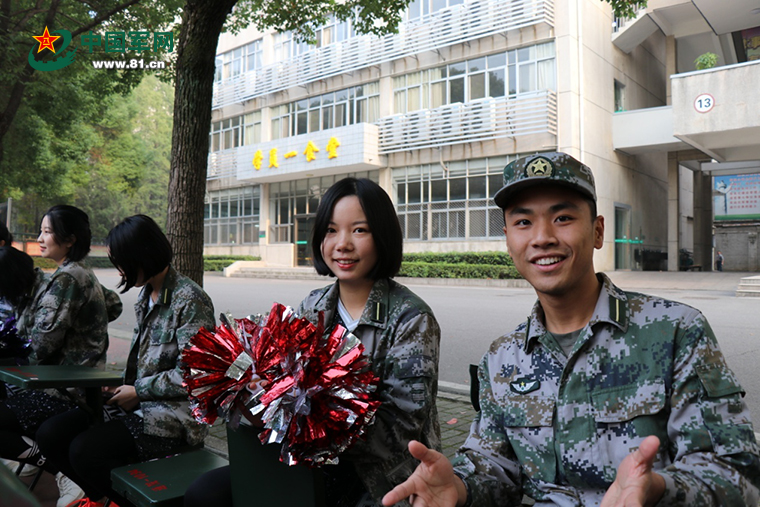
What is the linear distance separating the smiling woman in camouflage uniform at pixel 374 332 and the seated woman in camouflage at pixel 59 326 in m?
1.92

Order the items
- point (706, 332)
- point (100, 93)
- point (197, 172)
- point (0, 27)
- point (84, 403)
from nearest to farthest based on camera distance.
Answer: point (706, 332) < point (84, 403) < point (197, 172) < point (0, 27) < point (100, 93)

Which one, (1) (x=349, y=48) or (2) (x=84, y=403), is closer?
(2) (x=84, y=403)

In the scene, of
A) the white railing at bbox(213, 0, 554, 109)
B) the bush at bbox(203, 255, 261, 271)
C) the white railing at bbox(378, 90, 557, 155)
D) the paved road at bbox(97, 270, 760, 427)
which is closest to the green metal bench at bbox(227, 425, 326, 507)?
the paved road at bbox(97, 270, 760, 427)

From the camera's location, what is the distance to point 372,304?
2.61 meters

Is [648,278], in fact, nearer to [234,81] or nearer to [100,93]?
[100,93]

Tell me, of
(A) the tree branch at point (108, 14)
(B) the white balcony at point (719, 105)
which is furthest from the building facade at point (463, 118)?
(A) the tree branch at point (108, 14)

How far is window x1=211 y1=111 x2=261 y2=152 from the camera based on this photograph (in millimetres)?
35500

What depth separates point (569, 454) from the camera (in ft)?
6.00

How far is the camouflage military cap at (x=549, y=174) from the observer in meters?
1.85

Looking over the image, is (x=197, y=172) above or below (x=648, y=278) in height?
above

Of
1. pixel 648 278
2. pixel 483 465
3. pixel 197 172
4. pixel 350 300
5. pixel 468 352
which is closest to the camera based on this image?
pixel 483 465

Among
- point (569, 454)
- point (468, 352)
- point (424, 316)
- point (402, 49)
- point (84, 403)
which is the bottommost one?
point (468, 352)

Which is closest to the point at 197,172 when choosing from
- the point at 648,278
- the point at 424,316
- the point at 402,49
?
the point at 424,316

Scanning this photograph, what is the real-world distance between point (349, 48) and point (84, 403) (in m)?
28.5
